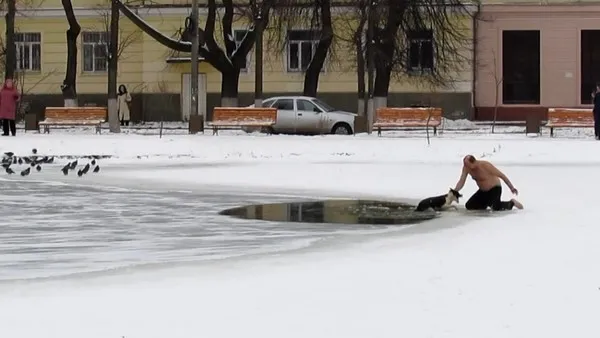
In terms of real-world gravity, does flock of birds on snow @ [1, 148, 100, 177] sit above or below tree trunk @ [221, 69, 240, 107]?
below

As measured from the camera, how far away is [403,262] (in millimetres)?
12242

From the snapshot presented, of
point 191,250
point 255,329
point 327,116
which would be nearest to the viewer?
point 255,329

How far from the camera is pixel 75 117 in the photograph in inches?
1505

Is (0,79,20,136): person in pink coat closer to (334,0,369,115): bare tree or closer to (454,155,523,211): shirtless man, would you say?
(334,0,369,115): bare tree

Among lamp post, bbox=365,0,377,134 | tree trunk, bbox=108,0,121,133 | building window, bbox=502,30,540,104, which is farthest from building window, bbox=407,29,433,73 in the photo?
tree trunk, bbox=108,0,121,133

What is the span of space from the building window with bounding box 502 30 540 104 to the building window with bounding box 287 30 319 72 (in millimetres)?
7550

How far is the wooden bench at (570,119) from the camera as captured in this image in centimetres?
3609

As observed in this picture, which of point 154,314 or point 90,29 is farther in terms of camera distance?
point 90,29

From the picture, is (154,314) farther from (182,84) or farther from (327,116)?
(182,84)

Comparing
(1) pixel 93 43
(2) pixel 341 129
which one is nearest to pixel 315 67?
(2) pixel 341 129

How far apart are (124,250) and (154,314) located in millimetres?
3970

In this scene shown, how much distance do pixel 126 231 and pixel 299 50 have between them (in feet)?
114

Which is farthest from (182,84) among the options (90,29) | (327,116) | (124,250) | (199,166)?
(124,250)

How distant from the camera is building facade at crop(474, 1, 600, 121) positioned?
48.6 meters
